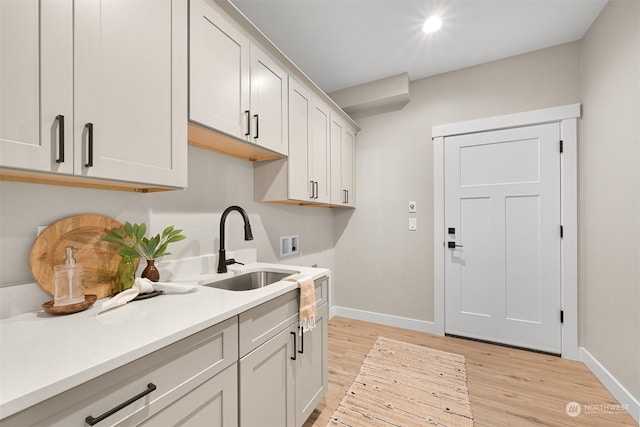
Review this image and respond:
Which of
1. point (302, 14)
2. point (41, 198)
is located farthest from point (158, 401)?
point (302, 14)

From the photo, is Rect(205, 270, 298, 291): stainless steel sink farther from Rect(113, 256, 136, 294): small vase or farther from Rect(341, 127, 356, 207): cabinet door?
Rect(341, 127, 356, 207): cabinet door

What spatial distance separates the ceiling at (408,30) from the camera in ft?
6.23

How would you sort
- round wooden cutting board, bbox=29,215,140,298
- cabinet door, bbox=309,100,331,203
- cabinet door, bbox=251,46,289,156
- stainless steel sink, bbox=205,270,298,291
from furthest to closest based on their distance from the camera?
cabinet door, bbox=309,100,331,203, stainless steel sink, bbox=205,270,298,291, cabinet door, bbox=251,46,289,156, round wooden cutting board, bbox=29,215,140,298

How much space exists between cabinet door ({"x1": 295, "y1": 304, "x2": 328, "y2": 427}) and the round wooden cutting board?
0.93m

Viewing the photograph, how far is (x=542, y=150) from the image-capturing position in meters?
2.39

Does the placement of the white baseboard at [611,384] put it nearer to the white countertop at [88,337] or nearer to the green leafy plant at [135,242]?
the white countertop at [88,337]

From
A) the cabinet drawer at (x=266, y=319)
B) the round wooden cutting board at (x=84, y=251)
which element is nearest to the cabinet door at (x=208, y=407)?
the cabinet drawer at (x=266, y=319)

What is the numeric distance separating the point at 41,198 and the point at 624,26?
3.21 m

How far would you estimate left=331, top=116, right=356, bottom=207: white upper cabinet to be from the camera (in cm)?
261

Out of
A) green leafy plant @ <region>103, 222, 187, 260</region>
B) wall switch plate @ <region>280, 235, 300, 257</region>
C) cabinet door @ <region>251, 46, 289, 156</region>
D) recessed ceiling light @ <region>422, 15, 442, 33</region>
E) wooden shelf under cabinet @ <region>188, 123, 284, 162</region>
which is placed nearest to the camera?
green leafy plant @ <region>103, 222, 187, 260</region>

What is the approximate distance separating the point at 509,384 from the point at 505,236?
122 cm

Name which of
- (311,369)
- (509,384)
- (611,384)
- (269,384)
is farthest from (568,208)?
(269,384)

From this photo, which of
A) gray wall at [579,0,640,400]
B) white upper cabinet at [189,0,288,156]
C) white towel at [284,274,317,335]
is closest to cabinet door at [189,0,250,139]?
white upper cabinet at [189,0,288,156]

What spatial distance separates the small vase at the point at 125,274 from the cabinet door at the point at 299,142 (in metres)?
1.01
